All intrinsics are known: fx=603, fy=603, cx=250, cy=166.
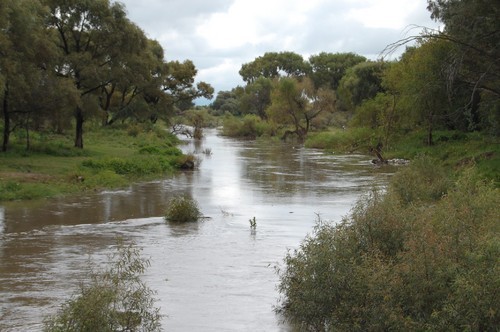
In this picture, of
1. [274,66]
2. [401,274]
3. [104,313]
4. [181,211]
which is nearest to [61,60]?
[181,211]

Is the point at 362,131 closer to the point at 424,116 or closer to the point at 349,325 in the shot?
the point at 424,116

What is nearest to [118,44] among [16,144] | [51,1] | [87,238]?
[51,1]

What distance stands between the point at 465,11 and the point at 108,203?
14453 millimetres

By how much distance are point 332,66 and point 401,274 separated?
108019 mm

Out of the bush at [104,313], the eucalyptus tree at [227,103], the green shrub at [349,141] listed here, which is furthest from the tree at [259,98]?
the bush at [104,313]

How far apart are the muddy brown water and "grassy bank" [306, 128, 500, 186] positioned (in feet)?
15.8

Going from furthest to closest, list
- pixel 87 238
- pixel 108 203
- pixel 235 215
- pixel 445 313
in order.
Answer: pixel 108 203 → pixel 235 215 → pixel 87 238 → pixel 445 313

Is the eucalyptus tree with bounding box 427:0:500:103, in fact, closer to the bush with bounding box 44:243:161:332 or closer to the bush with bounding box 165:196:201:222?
the bush with bounding box 165:196:201:222

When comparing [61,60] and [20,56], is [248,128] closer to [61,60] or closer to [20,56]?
[61,60]

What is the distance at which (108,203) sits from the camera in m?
21.1

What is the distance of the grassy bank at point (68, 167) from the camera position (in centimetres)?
2217

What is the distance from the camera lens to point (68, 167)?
90.6 feet

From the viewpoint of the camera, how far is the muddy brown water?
10.0 m

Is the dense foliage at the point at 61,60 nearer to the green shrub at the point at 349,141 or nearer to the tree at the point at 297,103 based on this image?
the green shrub at the point at 349,141
